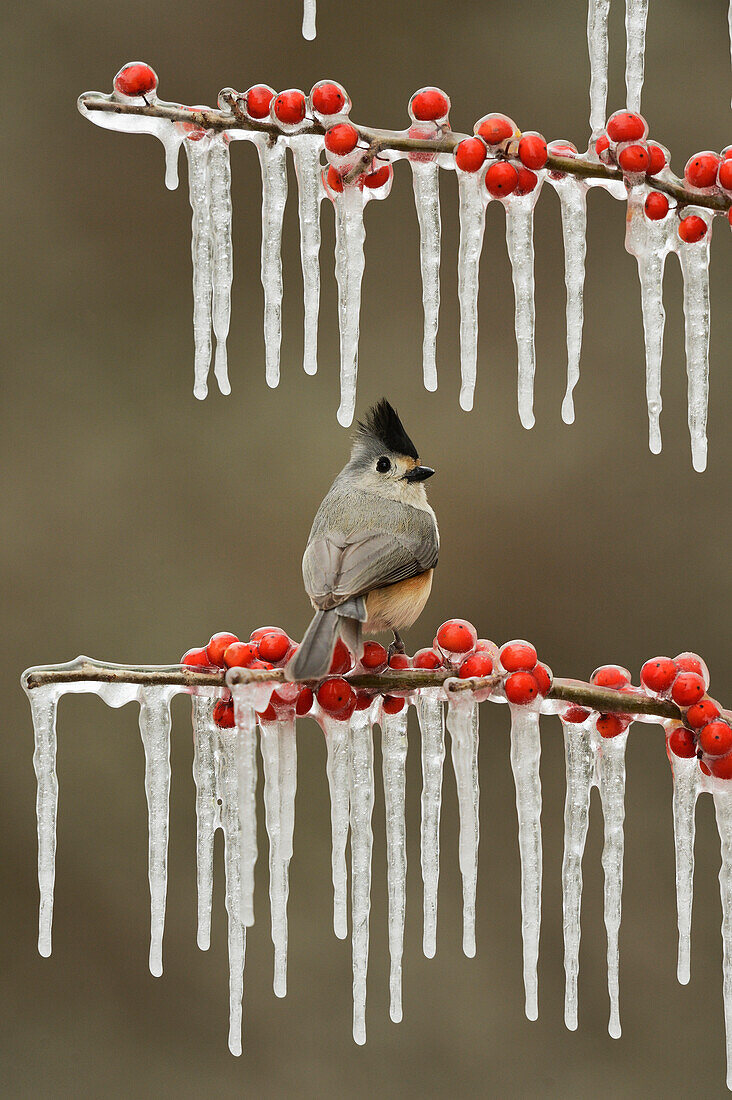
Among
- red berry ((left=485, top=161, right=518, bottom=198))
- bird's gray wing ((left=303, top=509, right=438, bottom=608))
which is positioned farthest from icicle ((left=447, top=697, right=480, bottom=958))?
red berry ((left=485, top=161, right=518, bottom=198))

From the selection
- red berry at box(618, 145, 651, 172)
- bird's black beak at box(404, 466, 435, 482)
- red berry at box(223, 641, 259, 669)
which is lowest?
red berry at box(223, 641, 259, 669)

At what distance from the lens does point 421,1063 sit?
1.99 m

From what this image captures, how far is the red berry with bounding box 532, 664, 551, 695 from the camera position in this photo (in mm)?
875

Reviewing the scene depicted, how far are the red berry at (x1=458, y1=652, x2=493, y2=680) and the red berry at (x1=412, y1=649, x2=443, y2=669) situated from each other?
0.03 meters

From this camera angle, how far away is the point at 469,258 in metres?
0.91

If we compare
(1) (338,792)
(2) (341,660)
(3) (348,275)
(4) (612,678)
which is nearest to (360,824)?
(1) (338,792)

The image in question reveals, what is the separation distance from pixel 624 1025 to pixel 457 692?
1408 millimetres

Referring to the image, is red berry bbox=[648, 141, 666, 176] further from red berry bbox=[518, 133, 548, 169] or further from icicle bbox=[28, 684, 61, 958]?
icicle bbox=[28, 684, 61, 958]

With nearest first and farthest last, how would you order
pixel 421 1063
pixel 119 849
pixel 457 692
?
pixel 457 692, pixel 421 1063, pixel 119 849

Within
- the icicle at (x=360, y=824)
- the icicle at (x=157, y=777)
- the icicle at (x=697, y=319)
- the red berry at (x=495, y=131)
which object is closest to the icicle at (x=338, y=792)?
the icicle at (x=360, y=824)

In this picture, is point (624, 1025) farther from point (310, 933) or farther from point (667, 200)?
point (667, 200)

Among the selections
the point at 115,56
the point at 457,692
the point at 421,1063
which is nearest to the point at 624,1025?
Answer: the point at 421,1063

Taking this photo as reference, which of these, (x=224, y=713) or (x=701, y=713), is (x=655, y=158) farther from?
(x=224, y=713)

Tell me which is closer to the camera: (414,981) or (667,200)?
(667,200)
